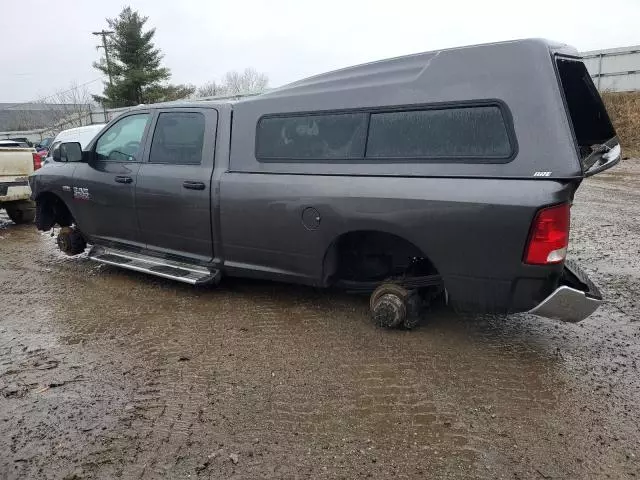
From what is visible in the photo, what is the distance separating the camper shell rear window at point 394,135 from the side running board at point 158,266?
4.11ft

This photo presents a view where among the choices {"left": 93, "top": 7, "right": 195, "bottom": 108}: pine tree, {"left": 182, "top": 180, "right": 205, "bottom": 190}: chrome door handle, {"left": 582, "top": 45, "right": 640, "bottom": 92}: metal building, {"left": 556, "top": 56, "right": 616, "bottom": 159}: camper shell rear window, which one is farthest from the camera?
{"left": 93, "top": 7, "right": 195, "bottom": 108}: pine tree

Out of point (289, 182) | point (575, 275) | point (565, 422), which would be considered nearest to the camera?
point (565, 422)

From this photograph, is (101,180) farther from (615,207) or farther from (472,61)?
(615,207)

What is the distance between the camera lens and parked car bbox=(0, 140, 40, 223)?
8195 millimetres

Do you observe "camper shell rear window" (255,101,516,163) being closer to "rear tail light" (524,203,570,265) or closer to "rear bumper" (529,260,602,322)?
"rear tail light" (524,203,570,265)

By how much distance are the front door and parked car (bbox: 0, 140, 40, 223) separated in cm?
353

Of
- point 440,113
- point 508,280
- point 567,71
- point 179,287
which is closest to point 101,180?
point 179,287

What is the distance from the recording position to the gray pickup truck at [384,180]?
10.4ft

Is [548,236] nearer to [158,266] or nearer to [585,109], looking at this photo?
[585,109]

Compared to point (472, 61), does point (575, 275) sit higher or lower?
lower

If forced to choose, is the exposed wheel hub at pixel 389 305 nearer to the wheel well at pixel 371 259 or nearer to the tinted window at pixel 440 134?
the wheel well at pixel 371 259

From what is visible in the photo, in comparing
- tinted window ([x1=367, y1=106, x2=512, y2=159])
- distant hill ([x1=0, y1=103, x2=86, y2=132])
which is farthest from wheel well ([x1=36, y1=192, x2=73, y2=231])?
distant hill ([x1=0, y1=103, x2=86, y2=132])

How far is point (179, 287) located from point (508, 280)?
331cm

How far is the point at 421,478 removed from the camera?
241cm
